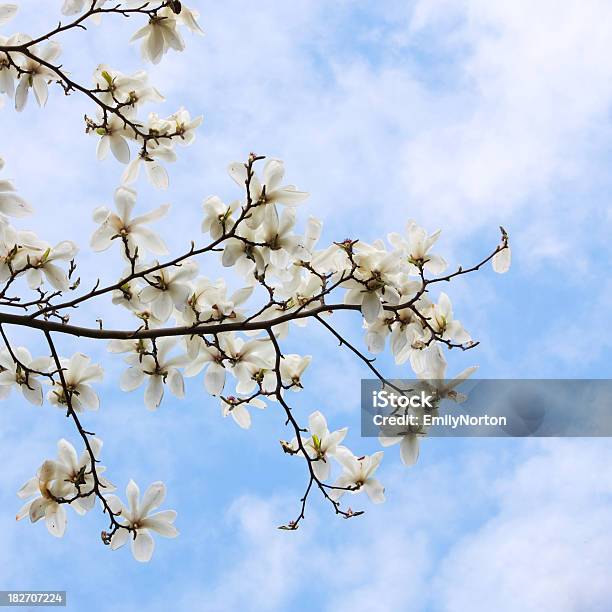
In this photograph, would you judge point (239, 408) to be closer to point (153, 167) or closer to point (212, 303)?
point (212, 303)

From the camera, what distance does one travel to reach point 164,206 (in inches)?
84.7

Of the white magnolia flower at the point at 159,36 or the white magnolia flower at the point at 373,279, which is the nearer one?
the white magnolia flower at the point at 373,279

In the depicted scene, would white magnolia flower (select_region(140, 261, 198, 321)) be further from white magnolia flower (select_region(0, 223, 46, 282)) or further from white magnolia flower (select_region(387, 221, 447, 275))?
white magnolia flower (select_region(387, 221, 447, 275))

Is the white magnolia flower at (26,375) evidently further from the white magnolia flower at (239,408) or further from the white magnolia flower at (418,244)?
the white magnolia flower at (418,244)

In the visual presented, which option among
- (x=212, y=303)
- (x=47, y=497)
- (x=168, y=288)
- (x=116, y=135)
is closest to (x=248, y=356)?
(x=212, y=303)

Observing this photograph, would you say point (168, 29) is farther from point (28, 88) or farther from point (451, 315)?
point (451, 315)

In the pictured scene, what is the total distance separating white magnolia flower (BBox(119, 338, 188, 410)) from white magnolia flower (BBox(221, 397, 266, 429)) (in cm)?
21

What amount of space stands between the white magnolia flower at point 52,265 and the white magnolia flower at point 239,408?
0.62 meters

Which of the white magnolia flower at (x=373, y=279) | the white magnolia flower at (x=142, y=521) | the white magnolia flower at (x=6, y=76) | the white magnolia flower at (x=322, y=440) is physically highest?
the white magnolia flower at (x=6, y=76)

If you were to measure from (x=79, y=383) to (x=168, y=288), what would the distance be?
514mm

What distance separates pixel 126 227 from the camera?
2189 millimetres

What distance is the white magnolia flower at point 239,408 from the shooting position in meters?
2.52

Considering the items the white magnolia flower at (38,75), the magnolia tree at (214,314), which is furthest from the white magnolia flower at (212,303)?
the white magnolia flower at (38,75)

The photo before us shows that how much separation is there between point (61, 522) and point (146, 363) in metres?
0.53
